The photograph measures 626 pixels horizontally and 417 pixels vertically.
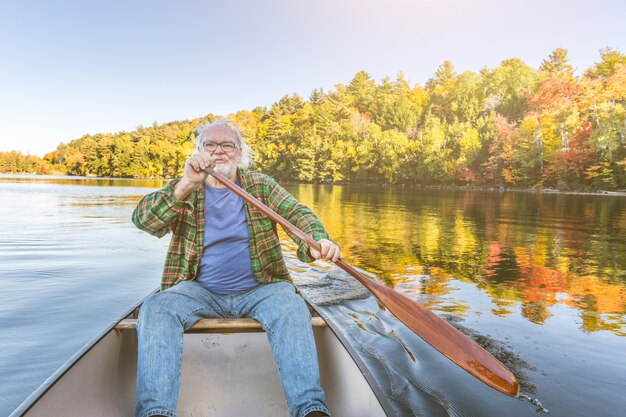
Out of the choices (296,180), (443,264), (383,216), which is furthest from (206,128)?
(296,180)

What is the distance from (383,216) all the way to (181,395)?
13994 millimetres

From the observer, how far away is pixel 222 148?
2590 mm

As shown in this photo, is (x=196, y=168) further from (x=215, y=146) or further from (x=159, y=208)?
(x=215, y=146)

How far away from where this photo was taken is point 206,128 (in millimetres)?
2680

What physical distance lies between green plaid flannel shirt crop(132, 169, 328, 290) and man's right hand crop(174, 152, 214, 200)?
0.20 feet

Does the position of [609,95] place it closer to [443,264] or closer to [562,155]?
[562,155]

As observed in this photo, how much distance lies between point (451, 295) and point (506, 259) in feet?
10.0

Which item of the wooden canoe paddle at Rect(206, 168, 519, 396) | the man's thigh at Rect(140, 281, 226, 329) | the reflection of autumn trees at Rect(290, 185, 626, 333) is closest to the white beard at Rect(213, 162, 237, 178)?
the wooden canoe paddle at Rect(206, 168, 519, 396)

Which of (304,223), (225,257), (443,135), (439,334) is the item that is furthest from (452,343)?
(443,135)

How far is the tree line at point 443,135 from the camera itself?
101 feet

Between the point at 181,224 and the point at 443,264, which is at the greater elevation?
the point at 181,224

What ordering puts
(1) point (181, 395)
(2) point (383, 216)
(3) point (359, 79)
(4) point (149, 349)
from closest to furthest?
(4) point (149, 349) → (1) point (181, 395) → (2) point (383, 216) → (3) point (359, 79)

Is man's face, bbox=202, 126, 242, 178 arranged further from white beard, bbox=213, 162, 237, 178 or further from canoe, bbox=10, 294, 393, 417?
canoe, bbox=10, 294, 393, 417

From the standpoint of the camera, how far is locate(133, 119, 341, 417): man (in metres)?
1.88
